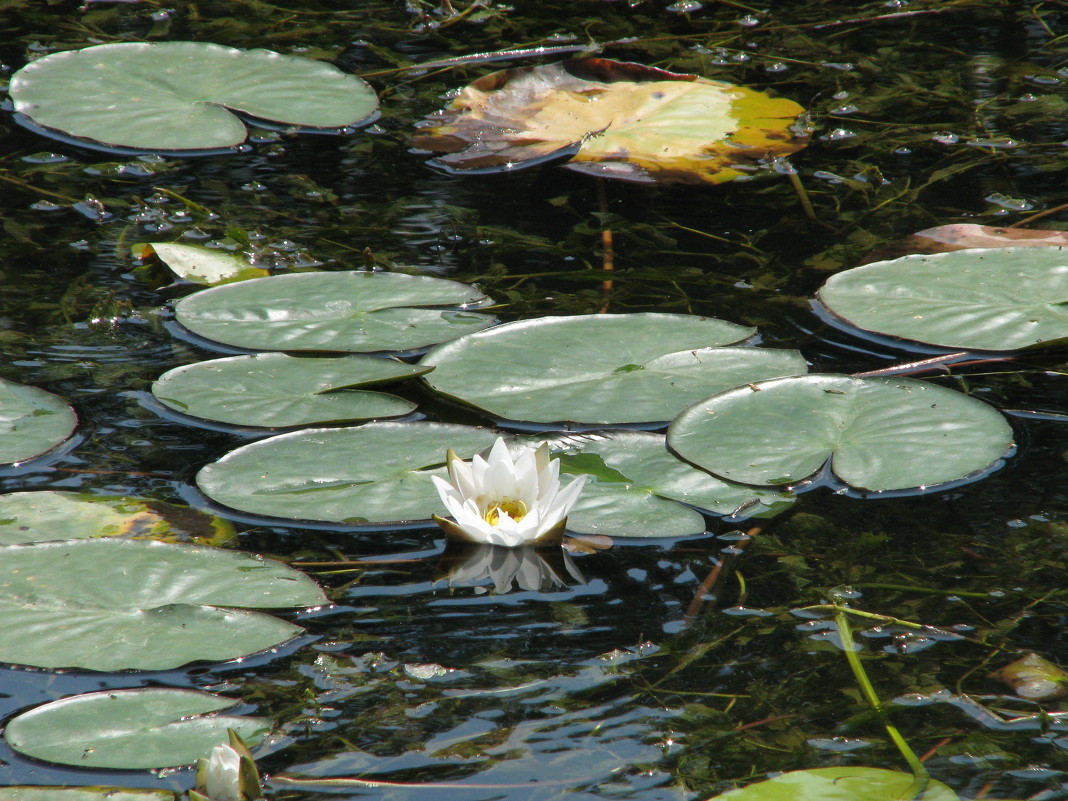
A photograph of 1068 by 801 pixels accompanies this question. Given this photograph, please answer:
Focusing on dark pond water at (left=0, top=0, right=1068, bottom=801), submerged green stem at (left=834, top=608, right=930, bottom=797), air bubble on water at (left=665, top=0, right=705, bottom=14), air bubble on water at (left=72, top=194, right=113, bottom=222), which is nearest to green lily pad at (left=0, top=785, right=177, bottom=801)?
dark pond water at (left=0, top=0, right=1068, bottom=801)

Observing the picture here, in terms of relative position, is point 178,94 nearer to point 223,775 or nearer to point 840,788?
point 223,775

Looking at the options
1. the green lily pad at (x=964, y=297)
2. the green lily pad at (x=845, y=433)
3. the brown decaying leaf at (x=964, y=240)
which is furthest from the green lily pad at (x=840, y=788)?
the brown decaying leaf at (x=964, y=240)

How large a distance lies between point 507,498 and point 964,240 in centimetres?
148

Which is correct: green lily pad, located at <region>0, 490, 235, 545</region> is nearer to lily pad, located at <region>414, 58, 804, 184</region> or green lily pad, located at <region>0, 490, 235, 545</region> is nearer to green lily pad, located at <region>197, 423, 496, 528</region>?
green lily pad, located at <region>197, 423, 496, 528</region>

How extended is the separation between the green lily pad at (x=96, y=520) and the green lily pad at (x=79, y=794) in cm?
54

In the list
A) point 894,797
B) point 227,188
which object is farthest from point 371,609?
point 227,188

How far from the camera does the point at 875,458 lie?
1954mm

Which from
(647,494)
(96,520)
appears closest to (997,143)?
(647,494)

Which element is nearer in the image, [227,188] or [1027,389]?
[1027,389]

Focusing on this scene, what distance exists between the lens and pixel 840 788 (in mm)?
1318

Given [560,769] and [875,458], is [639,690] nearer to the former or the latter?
[560,769]

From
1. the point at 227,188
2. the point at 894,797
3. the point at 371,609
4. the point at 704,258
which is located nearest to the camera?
the point at 894,797

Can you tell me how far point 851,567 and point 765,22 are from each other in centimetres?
310

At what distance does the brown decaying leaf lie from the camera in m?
2.59
